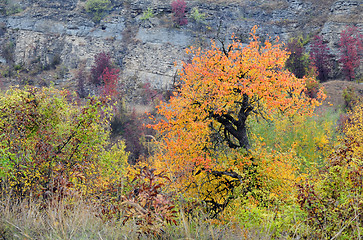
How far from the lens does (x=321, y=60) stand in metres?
32.2

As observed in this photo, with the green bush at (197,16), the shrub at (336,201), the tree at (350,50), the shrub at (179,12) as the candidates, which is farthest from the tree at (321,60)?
the shrub at (336,201)

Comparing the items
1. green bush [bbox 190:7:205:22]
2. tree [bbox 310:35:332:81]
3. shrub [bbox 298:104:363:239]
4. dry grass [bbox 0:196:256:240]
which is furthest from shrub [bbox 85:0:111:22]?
shrub [bbox 298:104:363:239]

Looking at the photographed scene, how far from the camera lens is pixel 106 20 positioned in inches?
1591

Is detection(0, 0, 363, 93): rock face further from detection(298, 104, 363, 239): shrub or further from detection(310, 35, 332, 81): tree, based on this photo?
detection(298, 104, 363, 239): shrub

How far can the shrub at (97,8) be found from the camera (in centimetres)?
4094

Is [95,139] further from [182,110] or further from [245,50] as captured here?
[245,50]

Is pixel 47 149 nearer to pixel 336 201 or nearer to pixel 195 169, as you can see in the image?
pixel 195 169

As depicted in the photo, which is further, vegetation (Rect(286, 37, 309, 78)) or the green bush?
the green bush

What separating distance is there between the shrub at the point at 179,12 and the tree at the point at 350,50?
2182 centimetres

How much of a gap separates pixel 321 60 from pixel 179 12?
21685 millimetres

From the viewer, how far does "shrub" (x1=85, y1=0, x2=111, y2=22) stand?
134 ft

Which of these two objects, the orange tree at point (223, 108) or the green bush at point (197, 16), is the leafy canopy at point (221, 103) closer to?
the orange tree at point (223, 108)

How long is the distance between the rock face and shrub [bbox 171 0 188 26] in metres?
0.86

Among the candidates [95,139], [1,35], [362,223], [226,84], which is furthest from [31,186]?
[1,35]
